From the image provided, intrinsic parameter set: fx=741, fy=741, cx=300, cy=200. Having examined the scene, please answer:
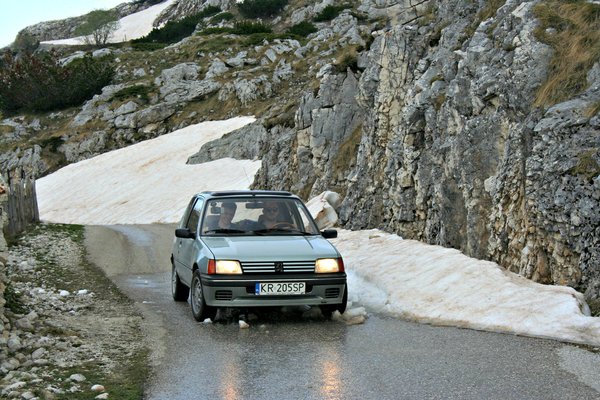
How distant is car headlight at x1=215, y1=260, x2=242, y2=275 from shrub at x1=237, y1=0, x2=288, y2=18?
3072 inches

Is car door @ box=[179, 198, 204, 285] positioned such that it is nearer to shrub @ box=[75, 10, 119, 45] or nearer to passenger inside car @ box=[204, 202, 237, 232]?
passenger inside car @ box=[204, 202, 237, 232]

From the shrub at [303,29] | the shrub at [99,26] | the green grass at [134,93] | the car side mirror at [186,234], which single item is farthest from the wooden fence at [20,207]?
the shrub at [99,26]

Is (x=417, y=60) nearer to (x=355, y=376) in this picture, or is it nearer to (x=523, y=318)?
(x=523, y=318)

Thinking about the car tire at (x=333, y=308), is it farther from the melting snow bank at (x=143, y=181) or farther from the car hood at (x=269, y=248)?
the melting snow bank at (x=143, y=181)

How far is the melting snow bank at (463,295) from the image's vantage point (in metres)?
8.05

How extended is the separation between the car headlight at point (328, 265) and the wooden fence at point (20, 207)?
13.3 metres

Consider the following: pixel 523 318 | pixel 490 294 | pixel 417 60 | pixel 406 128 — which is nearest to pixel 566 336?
pixel 523 318

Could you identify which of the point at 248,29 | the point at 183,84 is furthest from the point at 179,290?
the point at 248,29

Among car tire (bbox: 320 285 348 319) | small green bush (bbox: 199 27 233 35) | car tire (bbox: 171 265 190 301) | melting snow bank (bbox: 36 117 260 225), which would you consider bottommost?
melting snow bank (bbox: 36 117 260 225)

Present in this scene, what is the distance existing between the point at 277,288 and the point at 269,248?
0.61m

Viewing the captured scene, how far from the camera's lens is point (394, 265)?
12.0 m

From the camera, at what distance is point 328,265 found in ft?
29.9

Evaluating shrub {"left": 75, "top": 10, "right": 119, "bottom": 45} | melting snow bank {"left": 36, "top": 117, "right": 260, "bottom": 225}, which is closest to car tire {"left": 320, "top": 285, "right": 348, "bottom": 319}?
melting snow bank {"left": 36, "top": 117, "right": 260, "bottom": 225}

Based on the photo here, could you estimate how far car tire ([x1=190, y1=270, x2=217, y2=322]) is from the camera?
29.9 feet
